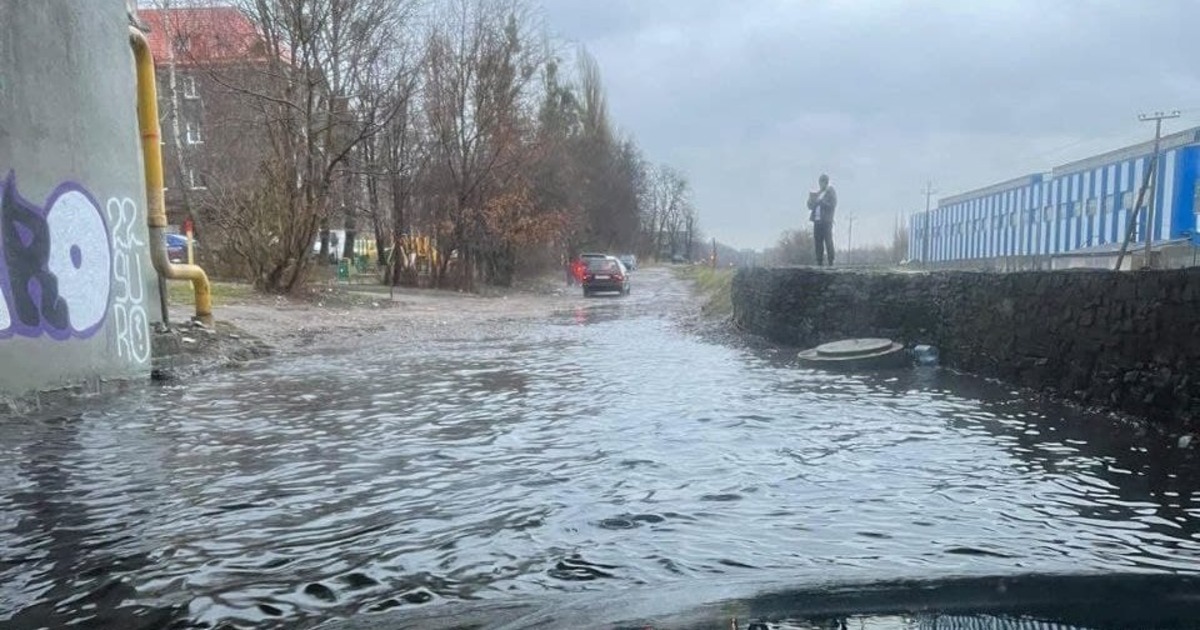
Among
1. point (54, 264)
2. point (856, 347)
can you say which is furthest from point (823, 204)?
point (54, 264)

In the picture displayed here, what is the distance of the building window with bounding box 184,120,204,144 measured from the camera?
3231 centimetres

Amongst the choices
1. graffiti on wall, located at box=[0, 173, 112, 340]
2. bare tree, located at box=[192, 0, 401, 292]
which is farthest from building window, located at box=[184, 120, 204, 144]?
graffiti on wall, located at box=[0, 173, 112, 340]

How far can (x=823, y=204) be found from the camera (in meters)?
18.6

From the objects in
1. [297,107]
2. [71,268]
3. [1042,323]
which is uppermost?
[297,107]

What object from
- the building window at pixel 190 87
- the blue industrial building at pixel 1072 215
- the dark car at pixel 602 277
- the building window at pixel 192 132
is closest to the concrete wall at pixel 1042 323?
the blue industrial building at pixel 1072 215

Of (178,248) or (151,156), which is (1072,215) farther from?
(178,248)

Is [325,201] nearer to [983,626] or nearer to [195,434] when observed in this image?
[195,434]

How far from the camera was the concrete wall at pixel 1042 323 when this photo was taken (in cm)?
773

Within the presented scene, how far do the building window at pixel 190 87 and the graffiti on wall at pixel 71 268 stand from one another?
2196 centimetres

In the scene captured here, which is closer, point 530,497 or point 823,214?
point 530,497

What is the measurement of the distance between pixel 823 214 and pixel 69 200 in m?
14.1

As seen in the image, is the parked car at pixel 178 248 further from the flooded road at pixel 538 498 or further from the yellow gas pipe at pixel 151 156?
the flooded road at pixel 538 498

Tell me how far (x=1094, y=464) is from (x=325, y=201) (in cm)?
2325

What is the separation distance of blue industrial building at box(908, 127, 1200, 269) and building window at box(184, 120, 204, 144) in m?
25.9
